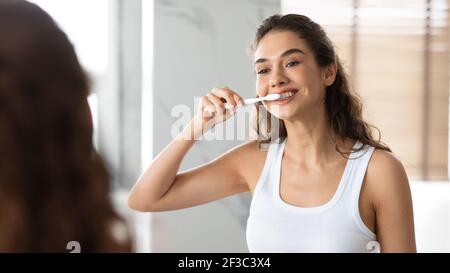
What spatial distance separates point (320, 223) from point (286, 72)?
0.66 ft

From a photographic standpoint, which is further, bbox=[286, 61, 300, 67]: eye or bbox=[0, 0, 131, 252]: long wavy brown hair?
bbox=[286, 61, 300, 67]: eye

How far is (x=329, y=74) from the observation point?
74 cm

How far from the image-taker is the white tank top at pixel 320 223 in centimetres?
64

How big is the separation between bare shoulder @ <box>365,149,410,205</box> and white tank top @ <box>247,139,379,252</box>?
1 centimetres

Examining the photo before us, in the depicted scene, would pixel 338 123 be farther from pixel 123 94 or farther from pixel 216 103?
pixel 123 94

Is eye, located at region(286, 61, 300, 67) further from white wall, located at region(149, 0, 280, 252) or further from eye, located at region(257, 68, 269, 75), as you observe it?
white wall, located at region(149, 0, 280, 252)

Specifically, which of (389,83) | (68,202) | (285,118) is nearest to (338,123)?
(285,118)

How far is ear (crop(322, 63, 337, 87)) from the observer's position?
729 mm

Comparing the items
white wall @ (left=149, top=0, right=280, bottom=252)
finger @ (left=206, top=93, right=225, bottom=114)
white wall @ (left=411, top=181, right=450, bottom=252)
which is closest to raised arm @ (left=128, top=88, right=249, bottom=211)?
finger @ (left=206, top=93, right=225, bottom=114)

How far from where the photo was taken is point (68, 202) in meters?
0.31

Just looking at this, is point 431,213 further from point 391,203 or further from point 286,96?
point 286,96

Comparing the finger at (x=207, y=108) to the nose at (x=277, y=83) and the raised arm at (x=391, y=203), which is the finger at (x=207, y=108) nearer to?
the nose at (x=277, y=83)

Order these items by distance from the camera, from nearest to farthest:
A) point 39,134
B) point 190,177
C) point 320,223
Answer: point 39,134 → point 320,223 → point 190,177

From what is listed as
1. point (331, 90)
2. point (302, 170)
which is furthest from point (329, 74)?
point (302, 170)
